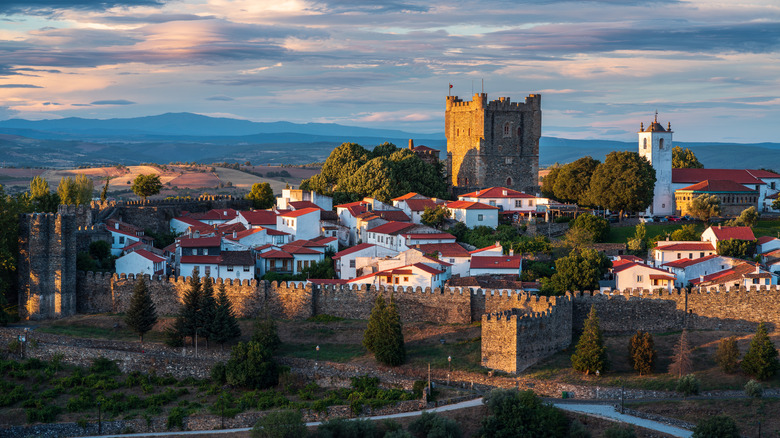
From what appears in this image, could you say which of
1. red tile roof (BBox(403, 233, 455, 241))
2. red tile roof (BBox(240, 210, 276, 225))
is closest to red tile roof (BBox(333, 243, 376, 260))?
red tile roof (BBox(403, 233, 455, 241))

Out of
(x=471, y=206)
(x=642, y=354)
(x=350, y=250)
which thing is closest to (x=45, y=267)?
(x=350, y=250)

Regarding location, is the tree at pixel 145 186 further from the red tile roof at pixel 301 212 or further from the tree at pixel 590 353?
the tree at pixel 590 353

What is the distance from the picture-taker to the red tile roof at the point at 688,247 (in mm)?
48250

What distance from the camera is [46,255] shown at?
1695 inches

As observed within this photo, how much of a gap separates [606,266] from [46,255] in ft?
81.2

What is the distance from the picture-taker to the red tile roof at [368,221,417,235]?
51750 mm

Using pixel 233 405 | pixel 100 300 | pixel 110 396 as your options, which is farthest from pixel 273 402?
pixel 100 300

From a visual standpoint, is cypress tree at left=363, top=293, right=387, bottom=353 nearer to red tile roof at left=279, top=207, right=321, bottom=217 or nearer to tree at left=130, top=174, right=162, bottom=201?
red tile roof at left=279, top=207, right=321, bottom=217

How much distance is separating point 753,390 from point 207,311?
2066 centimetres

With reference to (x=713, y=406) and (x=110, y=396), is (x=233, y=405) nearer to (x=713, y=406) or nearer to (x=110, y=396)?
(x=110, y=396)

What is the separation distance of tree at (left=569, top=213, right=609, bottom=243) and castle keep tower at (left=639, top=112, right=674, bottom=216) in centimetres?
1010

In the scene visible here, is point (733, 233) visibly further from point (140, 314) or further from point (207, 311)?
point (140, 314)

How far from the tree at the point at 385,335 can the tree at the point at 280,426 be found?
542 centimetres

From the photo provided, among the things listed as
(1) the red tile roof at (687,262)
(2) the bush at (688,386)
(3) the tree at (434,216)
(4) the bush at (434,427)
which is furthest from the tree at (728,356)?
(3) the tree at (434,216)
